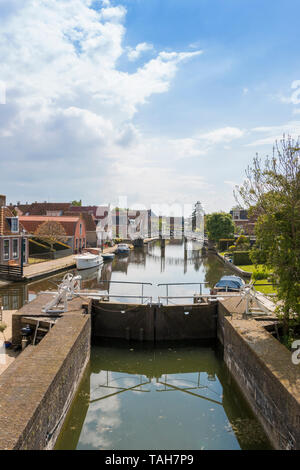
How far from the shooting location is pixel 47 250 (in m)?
42.5

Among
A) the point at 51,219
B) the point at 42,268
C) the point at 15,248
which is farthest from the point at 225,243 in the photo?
the point at 15,248

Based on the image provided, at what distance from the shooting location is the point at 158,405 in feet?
36.1

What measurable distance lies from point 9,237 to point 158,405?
25.7 meters

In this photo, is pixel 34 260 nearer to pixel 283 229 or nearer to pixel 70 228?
pixel 70 228

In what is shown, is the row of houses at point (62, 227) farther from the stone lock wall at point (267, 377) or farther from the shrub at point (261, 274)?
the stone lock wall at point (267, 377)

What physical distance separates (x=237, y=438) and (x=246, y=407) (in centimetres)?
171

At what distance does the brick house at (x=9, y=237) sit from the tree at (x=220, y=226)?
121 feet

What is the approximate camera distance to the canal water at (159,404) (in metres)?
9.00

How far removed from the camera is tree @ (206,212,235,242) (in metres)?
61.8

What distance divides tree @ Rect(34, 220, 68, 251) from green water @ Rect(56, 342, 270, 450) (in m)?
29.5

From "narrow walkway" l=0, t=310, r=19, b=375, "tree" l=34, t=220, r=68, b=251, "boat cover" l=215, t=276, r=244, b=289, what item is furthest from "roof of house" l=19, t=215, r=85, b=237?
"narrow walkway" l=0, t=310, r=19, b=375

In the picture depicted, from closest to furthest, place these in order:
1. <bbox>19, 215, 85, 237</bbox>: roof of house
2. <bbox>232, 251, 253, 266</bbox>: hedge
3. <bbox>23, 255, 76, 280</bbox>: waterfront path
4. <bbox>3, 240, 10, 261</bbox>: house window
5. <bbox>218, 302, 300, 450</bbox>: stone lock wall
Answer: <bbox>218, 302, 300, 450</bbox>: stone lock wall, <bbox>23, 255, 76, 280</bbox>: waterfront path, <bbox>3, 240, 10, 261</bbox>: house window, <bbox>232, 251, 253, 266</bbox>: hedge, <bbox>19, 215, 85, 237</bbox>: roof of house

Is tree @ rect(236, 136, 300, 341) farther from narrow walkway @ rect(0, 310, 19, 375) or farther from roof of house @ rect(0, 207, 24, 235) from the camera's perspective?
roof of house @ rect(0, 207, 24, 235)

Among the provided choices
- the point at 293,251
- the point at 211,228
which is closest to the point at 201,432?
the point at 293,251
